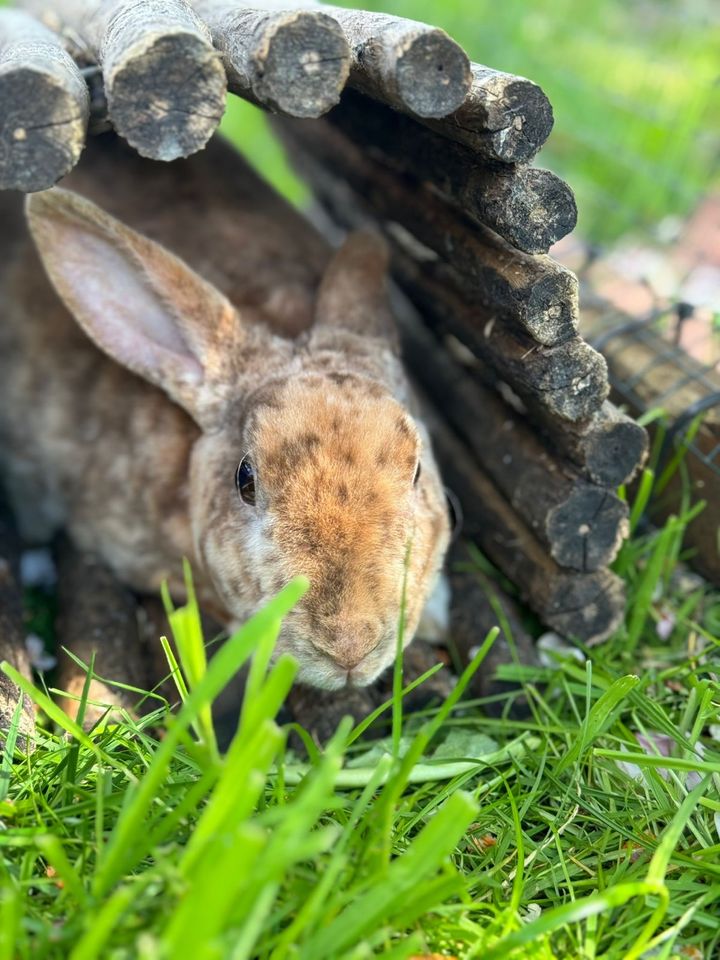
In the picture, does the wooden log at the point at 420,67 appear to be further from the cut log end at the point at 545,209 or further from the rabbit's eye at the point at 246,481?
the rabbit's eye at the point at 246,481

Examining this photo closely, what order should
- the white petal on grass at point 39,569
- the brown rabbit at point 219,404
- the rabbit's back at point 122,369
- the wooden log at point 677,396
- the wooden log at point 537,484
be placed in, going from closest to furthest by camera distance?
1. the brown rabbit at point 219,404
2. the wooden log at point 537,484
3. the wooden log at point 677,396
4. the rabbit's back at point 122,369
5. the white petal on grass at point 39,569

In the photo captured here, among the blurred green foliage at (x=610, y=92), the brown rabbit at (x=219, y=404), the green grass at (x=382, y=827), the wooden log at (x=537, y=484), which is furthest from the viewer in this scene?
the blurred green foliage at (x=610, y=92)

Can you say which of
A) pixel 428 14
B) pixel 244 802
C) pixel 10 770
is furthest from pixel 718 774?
pixel 428 14

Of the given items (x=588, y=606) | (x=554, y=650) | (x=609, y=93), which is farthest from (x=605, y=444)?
(x=609, y=93)

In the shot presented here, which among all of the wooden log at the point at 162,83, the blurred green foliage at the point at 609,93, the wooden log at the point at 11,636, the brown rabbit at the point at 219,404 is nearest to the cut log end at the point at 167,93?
the wooden log at the point at 162,83

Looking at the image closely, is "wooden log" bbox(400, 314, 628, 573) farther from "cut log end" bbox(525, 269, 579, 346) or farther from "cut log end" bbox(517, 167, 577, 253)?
"cut log end" bbox(517, 167, 577, 253)

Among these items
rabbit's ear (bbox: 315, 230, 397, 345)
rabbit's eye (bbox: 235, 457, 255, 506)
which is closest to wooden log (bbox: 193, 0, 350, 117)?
rabbit's eye (bbox: 235, 457, 255, 506)
